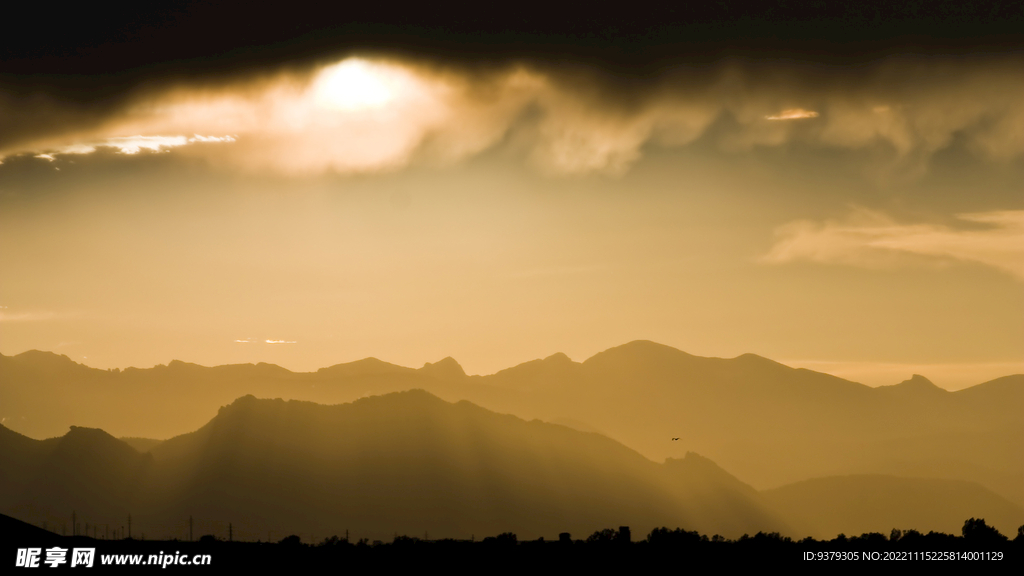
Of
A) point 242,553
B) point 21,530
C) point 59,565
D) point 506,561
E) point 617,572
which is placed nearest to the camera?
point 59,565

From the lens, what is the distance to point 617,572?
101625 mm

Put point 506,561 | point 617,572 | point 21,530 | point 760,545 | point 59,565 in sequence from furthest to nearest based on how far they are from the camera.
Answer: point 760,545, point 506,561, point 617,572, point 21,530, point 59,565

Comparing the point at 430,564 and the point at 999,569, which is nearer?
the point at 999,569

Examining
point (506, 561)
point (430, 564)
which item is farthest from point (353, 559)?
point (506, 561)

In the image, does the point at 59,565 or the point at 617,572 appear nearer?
the point at 59,565

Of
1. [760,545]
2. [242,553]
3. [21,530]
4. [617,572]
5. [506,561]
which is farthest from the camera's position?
[760,545]

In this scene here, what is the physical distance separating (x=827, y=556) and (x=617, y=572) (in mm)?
24496

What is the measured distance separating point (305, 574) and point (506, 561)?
24947 mm

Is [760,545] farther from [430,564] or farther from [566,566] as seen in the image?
[430,564]

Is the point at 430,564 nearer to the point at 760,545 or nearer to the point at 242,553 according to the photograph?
A: the point at 242,553

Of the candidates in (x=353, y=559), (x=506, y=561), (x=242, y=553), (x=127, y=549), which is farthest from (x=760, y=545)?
(x=127, y=549)

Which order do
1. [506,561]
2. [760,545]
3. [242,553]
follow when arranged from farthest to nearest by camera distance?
[760,545] < [506,561] < [242,553]

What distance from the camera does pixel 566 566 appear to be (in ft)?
338

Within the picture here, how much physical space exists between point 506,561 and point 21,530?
5266 cm
